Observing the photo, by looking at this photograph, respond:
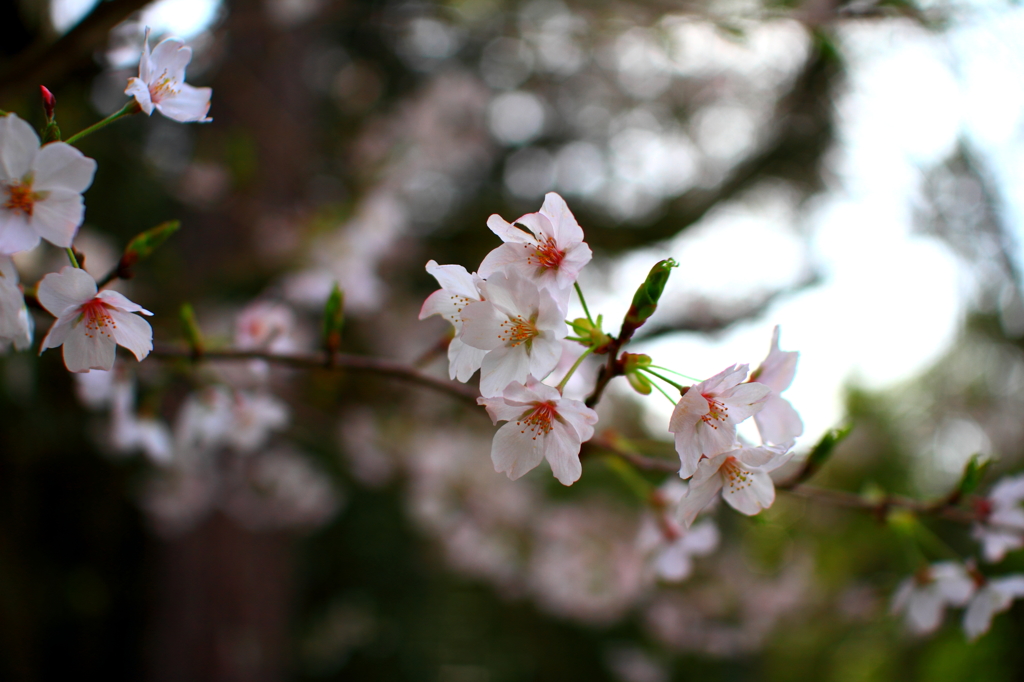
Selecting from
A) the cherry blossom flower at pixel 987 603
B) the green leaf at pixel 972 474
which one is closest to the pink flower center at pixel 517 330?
the green leaf at pixel 972 474

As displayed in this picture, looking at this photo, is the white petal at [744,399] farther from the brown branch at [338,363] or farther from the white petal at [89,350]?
the white petal at [89,350]

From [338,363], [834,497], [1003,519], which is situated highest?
[338,363]

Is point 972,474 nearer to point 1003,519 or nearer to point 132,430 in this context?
point 1003,519

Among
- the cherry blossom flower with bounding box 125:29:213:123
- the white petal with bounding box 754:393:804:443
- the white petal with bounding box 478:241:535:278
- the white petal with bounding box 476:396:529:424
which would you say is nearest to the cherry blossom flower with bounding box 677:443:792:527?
the white petal with bounding box 754:393:804:443

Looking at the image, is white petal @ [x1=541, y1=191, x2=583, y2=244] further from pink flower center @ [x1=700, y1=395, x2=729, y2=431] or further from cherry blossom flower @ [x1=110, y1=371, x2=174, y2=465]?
cherry blossom flower @ [x1=110, y1=371, x2=174, y2=465]

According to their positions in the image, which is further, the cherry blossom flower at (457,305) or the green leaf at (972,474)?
the green leaf at (972,474)

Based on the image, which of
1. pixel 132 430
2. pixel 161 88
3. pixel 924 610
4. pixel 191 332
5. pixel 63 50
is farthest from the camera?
pixel 132 430

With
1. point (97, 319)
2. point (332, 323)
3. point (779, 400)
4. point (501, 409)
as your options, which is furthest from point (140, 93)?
point (779, 400)
